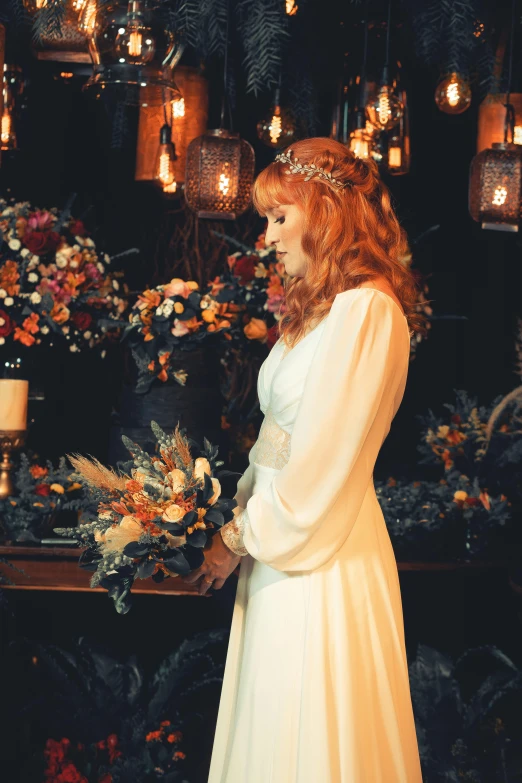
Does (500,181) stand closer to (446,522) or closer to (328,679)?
(446,522)

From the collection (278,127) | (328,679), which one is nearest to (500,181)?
(278,127)

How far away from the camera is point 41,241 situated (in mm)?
3129

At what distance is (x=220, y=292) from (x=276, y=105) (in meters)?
0.63

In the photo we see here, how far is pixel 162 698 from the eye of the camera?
2932 mm

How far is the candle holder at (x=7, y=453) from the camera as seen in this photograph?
10.0 ft

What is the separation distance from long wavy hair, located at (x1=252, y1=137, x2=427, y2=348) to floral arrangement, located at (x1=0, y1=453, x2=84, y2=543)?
1.21 m

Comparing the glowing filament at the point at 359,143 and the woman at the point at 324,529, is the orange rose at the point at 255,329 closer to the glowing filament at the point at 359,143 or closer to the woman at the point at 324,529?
the glowing filament at the point at 359,143

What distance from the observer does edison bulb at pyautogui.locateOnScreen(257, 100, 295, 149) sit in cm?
314

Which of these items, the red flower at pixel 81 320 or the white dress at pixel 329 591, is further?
the red flower at pixel 81 320

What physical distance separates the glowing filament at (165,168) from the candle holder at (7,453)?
0.97m

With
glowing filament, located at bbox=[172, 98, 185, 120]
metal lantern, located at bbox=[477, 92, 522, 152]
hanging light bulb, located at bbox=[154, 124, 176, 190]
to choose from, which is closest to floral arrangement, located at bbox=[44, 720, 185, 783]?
hanging light bulb, located at bbox=[154, 124, 176, 190]

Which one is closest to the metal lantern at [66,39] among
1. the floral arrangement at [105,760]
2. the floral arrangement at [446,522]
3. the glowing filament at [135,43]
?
the glowing filament at [135,43]

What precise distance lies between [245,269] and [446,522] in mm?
1024

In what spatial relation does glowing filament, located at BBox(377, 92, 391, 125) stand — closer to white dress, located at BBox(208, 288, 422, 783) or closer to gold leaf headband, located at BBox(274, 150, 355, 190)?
gold leaf headband, located at BBox(274, 150, 355, 190)
